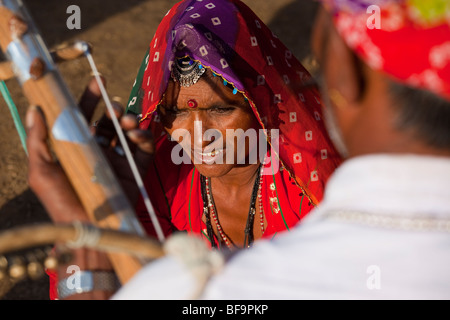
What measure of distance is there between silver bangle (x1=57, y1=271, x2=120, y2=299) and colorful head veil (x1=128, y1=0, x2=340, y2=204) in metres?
1.10

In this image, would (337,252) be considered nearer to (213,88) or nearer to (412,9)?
(412,9)

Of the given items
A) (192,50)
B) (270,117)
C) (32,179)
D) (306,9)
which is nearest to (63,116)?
(32,179)

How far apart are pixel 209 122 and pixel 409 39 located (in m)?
1.49

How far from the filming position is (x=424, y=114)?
847mm

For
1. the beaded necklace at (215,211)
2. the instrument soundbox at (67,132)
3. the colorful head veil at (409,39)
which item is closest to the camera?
the colorful head veil at (409,39)

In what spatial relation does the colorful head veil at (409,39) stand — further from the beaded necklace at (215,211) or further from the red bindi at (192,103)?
the beaded necklace at (215,211)

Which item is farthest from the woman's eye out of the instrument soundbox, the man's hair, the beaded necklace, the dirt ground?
the dirt ground

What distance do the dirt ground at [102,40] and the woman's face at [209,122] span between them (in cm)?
221

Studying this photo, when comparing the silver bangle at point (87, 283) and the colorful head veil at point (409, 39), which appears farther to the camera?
the silver bangle at point (87, 283)

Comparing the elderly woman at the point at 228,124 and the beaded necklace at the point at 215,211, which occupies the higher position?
the elderly woman at the point at 228,124

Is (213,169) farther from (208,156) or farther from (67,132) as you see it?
(67,132)

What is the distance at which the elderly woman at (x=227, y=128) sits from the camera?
221 centimetres

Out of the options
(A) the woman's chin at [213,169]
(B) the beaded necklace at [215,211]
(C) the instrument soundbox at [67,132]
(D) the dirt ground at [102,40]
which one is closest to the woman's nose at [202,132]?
(A) the woman's chin at [213,169]

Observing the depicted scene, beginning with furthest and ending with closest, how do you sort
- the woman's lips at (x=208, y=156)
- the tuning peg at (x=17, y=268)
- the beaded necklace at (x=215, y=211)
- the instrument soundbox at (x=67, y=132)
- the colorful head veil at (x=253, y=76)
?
1. the beaded necklace at (x=215, y=211)
2. the woman's lips at (x=208, y=156)
3. the colorful head veil at (x=253, y=76)
4. the instrument soundbox at (x=67, y=132)
5. the tuning peg at (x=17, y=268)
